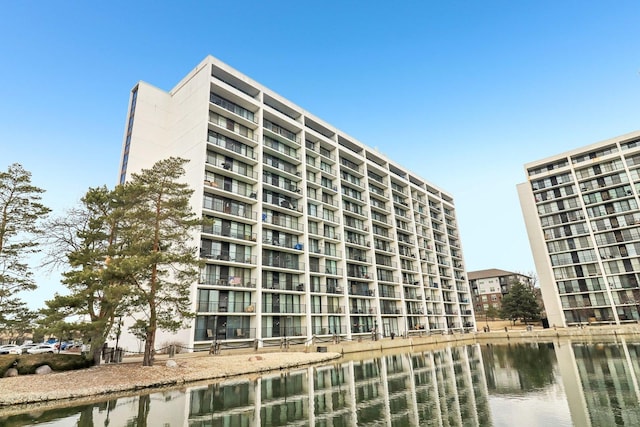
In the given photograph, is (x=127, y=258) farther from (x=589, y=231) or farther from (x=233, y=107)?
(x=589, y=231)

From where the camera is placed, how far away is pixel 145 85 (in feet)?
144

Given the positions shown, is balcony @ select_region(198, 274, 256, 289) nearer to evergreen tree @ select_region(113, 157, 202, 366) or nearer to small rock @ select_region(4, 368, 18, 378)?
evergreen tree @ select_region(113, 157, 202, 366)

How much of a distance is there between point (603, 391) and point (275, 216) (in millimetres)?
33422

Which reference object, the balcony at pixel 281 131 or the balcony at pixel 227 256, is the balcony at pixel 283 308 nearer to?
the balcony at pixel 227 256

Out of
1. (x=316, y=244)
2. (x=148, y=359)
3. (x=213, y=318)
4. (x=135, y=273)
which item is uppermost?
(x=316, y=244)

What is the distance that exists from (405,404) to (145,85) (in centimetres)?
4535

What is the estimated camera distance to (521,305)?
7431 cm

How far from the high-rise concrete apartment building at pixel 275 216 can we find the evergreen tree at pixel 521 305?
78.0 ft

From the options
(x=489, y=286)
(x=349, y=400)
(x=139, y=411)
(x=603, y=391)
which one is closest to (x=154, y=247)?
(x=139, y=411)

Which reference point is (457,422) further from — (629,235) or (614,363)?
(629,235)

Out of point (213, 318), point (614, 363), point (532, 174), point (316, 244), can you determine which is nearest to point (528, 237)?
point (532, 174)

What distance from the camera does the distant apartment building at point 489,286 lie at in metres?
117

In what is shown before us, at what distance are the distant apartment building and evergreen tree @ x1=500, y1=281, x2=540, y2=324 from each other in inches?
1627

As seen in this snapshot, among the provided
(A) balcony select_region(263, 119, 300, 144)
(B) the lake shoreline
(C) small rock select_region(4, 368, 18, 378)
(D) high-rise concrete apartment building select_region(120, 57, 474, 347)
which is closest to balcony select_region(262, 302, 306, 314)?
(D) high-rise concrete apartment building select_region(120, 57, 474, 347)
